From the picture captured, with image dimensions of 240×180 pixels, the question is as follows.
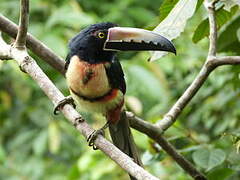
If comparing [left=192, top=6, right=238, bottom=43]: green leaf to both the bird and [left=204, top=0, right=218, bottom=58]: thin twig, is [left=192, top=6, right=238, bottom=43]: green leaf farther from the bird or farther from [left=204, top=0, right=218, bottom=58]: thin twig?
the bird

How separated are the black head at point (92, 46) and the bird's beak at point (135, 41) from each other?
5 centimetres

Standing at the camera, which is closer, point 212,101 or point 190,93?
point 190,93

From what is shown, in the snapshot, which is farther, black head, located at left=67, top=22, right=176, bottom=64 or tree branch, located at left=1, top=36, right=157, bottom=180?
black head, located at left=67, top=22, right=176, bottom=64

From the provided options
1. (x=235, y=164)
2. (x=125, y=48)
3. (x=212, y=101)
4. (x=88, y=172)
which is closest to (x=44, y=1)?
(x=88, y=172)

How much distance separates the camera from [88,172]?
376cm

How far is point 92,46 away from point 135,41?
0.94 feet

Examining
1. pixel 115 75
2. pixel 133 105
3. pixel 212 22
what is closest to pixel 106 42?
pixel 115 75

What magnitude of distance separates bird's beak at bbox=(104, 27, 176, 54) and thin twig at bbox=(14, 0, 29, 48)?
0.42 metres

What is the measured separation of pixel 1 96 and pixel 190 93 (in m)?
2.54

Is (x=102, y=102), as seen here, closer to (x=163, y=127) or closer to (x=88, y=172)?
(x=163, y=127)

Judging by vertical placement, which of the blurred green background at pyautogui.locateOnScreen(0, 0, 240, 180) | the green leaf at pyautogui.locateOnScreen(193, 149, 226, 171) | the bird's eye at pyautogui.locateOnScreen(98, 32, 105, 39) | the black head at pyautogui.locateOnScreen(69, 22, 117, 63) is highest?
the bird's eye at pyautogui.locateOnScreen(98, 32, 105, 39)

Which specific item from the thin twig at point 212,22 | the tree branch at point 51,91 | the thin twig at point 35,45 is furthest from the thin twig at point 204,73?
the thin twig at point 35,45

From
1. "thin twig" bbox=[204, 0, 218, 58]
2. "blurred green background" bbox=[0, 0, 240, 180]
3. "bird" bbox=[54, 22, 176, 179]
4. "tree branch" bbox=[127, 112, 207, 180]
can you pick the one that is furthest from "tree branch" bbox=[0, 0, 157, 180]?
"thin twig" bbox=[204, 0, 218, 58]

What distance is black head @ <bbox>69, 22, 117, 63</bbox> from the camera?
261 cm
